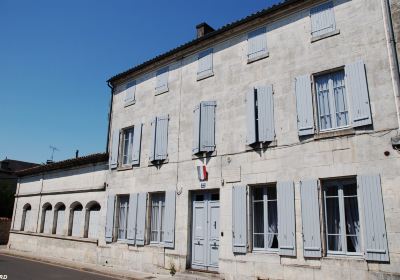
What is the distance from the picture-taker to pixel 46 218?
17.9m

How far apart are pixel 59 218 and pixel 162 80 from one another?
926 cm

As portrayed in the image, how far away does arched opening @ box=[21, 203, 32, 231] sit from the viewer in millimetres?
19423

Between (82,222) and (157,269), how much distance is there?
5.54 metres

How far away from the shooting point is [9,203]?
26.3 metres

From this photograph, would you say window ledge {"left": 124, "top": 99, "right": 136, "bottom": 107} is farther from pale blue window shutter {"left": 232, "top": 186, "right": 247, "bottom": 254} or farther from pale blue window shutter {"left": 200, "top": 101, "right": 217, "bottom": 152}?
pale blue window shutter {"left": 232, "top": 186, "right": 247, "bottom": 254}

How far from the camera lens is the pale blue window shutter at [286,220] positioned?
819 centimetres

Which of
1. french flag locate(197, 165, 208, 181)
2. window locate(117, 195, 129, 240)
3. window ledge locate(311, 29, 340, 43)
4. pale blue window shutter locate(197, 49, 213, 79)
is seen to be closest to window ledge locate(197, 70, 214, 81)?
pale blue window shutter locate(197, 49, 213, 79)

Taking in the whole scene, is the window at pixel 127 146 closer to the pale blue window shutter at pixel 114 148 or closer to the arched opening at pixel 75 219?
the pale blue window shutter at pixel 114 148

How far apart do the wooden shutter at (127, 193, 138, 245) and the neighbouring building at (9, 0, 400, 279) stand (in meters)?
Answer: 0.05

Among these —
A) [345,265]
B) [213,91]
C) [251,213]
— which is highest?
[213,91]

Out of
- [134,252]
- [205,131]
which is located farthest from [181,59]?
[134,252]

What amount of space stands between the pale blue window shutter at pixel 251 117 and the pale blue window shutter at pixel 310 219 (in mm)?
1905

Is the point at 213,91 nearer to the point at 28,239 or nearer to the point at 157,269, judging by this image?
the point at 157,269

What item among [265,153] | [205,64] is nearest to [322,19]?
[265,153]
